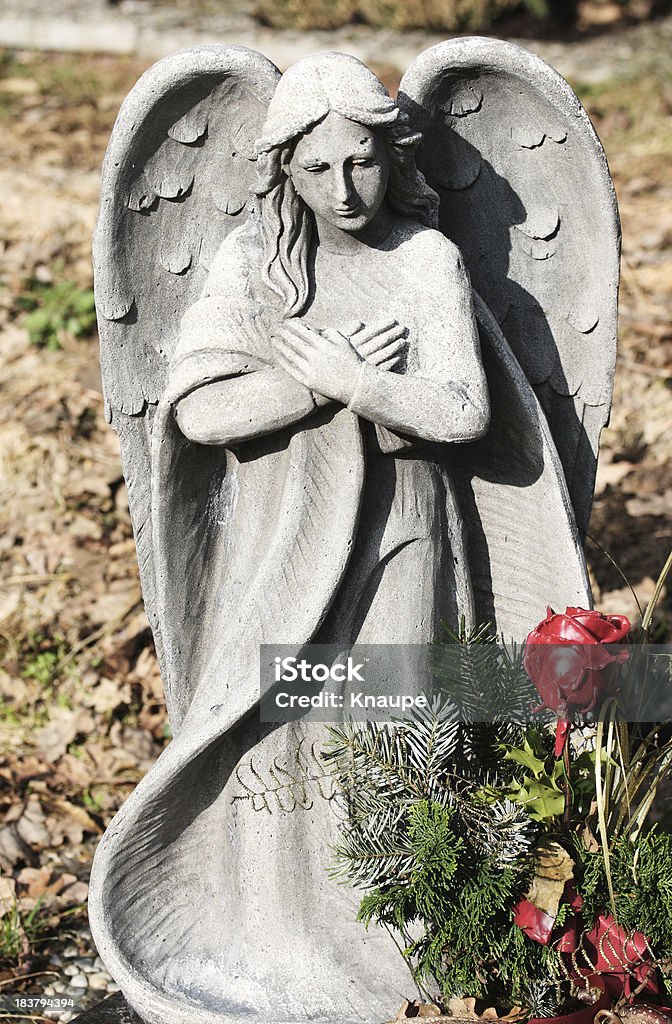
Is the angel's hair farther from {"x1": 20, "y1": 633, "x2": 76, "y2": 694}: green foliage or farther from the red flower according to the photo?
{"x1": 20, "y1": 633, "x2": 76, "y2": 694}: green foliage

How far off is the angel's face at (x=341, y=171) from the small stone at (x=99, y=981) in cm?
225

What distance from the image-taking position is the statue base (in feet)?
10.3

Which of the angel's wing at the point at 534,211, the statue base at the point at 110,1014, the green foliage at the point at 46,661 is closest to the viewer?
the angel's wing at the point at 534,211

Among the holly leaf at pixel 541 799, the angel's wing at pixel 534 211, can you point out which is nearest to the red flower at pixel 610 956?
the holly leaf at pixel 541 799

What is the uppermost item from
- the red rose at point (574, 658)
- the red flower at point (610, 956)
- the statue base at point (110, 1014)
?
the red rose at point (574, 658)

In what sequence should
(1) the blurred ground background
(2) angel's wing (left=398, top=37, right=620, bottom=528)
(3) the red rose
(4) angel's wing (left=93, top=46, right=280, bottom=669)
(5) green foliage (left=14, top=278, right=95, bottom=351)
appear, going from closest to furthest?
(3) the red rose, (4) angel's wing (left=93, top=46, right=280, bottom=669), (2) angel's wing (left=398, top=37, right=620, bottom=528), (1) the blurred ground background, (5) green foliage (left=14, top=278, right=95, bottom=351)

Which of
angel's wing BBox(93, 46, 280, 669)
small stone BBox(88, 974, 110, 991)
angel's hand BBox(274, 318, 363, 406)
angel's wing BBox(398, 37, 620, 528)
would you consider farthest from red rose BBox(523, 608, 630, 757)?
small stone BBox(88, 974, 110, 991)

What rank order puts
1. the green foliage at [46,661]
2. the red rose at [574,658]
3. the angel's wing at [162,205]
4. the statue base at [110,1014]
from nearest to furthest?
the red rose at [574,658]
the angel's wing at [162,205]
the statue base at [110,1014]
the green foliage at [46,661]

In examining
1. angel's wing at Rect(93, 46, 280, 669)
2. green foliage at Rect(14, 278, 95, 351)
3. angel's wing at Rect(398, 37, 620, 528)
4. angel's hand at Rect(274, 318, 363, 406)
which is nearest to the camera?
angel's hand at Rect(274, 318, 363, 406)

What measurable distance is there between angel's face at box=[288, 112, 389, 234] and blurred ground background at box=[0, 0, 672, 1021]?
86 centimetres

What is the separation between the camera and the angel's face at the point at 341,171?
2.52 m

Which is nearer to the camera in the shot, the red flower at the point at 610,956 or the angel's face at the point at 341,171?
the angel's face at the point at 341,171

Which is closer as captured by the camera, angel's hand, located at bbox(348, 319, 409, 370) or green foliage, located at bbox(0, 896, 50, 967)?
angel's hand, located at bbox(348, 319, 409, 370)

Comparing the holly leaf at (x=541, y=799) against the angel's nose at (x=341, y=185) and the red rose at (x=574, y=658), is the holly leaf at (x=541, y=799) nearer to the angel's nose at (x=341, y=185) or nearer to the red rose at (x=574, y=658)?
the red rose at (x=574, y=658)
